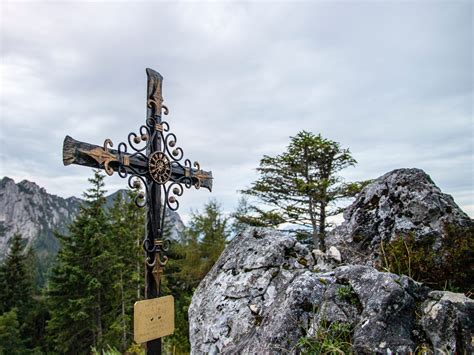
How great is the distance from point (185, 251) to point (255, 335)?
1885 cm

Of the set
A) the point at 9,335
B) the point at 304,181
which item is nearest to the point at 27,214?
the point at 9,335

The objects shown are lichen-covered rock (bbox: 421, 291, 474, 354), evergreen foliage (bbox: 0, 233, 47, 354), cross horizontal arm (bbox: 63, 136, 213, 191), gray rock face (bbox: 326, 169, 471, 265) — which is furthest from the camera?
evergreen foliage (bbox: 0, 233, 47, 354)

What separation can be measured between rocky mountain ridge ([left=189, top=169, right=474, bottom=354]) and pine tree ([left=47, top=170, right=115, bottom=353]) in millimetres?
17696

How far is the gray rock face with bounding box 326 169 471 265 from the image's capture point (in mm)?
4430

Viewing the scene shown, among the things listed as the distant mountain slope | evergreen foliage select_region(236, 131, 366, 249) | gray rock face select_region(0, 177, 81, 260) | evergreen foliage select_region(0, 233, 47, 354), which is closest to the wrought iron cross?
evergreen foliage select_region(236, 131, 366, 249)

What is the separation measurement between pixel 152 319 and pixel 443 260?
3611 millimetres

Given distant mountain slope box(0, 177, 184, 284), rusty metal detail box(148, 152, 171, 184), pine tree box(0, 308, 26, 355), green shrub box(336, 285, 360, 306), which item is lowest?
pine tree box(0, 308, 26, 355)

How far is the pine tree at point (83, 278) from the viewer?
65.3 ft

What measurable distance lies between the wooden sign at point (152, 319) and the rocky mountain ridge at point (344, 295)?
1.42 feet

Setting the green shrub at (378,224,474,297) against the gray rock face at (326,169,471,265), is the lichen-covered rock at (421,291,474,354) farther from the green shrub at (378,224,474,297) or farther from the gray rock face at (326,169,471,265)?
the gray rock face at (326,169,471,265)

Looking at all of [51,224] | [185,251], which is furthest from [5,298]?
[51,224]

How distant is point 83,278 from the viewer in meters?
20.3

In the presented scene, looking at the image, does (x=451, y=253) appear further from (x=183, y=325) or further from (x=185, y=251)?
(x=185, y=251)

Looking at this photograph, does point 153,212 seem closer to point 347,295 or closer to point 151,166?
point 151,166
